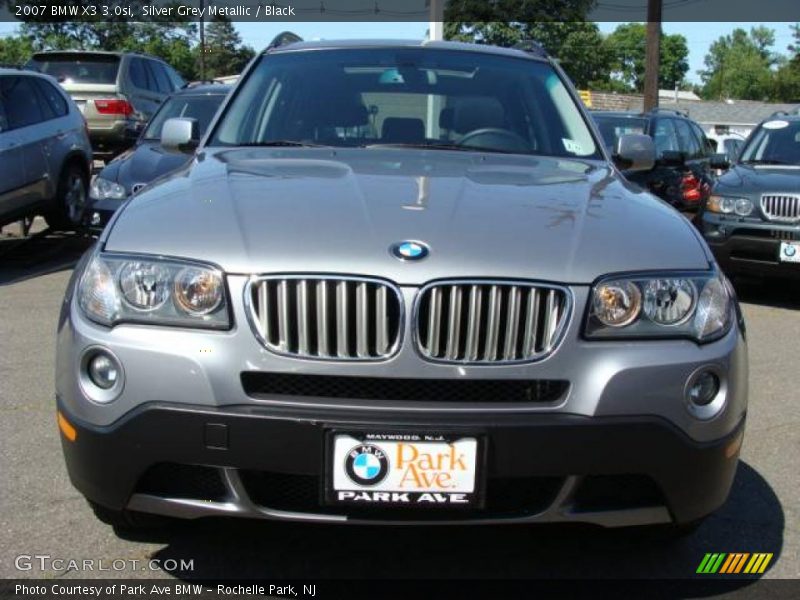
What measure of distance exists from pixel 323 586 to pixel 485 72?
2432 millimetres

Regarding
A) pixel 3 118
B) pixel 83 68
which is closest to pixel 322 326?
pixel 3 118

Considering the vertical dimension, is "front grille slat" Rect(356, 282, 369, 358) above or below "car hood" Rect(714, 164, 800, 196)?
above

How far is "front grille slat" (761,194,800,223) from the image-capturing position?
7.76 metres

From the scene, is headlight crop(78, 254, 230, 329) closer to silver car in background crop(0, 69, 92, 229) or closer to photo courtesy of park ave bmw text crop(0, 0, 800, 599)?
photo courtesy of park ave bmw text crop(0, 0, 800, 599)

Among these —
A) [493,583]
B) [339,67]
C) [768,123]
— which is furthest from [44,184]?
[493,583]

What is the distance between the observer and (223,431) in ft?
8.00

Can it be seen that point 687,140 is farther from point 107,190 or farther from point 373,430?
point 373,430

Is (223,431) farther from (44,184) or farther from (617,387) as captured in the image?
(44,184)

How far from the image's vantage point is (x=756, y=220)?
7.93 meters

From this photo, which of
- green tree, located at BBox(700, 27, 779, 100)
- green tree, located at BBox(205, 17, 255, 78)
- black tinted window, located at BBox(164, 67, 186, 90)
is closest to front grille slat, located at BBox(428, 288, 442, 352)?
black tinted window, located at BBox(164, 67, 186, 90)

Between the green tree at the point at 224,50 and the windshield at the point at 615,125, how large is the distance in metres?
78.1

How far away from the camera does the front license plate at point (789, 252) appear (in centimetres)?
763

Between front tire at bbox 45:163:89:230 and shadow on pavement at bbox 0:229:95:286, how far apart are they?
0.87 ft

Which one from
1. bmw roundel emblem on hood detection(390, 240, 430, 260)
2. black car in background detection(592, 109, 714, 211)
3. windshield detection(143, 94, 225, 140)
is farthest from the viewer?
black car in background detection(592, 109, 714, 211)
